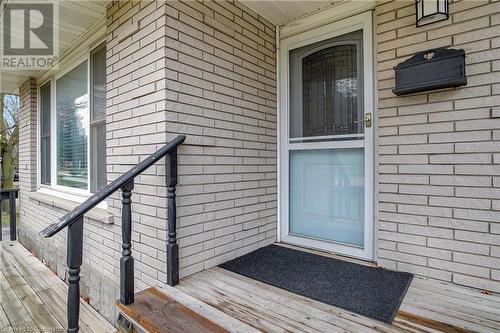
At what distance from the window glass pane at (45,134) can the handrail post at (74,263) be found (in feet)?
11.3

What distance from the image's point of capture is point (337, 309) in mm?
1523

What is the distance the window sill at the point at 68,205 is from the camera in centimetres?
230

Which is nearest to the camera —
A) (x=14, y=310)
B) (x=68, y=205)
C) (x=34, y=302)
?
(x=14, y=310)

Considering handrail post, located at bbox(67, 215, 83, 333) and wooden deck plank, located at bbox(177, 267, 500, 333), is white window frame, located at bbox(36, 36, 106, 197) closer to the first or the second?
handrail post, located at bbox(67, 215, 83, 333)

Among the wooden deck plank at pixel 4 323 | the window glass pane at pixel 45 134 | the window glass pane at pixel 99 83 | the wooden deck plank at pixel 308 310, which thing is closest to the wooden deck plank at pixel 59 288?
the wooden deck plank at pixel 4 323

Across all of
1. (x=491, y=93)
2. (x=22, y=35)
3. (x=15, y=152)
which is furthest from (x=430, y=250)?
(x=15, y=152)

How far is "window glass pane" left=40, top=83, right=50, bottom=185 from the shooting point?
407 centimetres

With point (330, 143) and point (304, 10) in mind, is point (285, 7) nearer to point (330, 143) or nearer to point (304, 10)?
point (304, 10)

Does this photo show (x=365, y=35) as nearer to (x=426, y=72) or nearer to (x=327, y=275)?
(x=426, y=72)

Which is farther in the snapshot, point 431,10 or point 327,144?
point 327,144

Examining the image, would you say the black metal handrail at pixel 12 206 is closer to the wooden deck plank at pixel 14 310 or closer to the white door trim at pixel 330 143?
the wooden deck plank at pixel 14 310

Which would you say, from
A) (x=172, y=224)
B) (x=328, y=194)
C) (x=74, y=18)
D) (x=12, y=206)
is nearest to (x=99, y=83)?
(x=74, y=18)

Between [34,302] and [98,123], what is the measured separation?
183cm

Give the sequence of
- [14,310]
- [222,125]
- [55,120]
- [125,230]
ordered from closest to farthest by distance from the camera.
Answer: [125,230] → [222,125] → [14,310] → [55,120]
